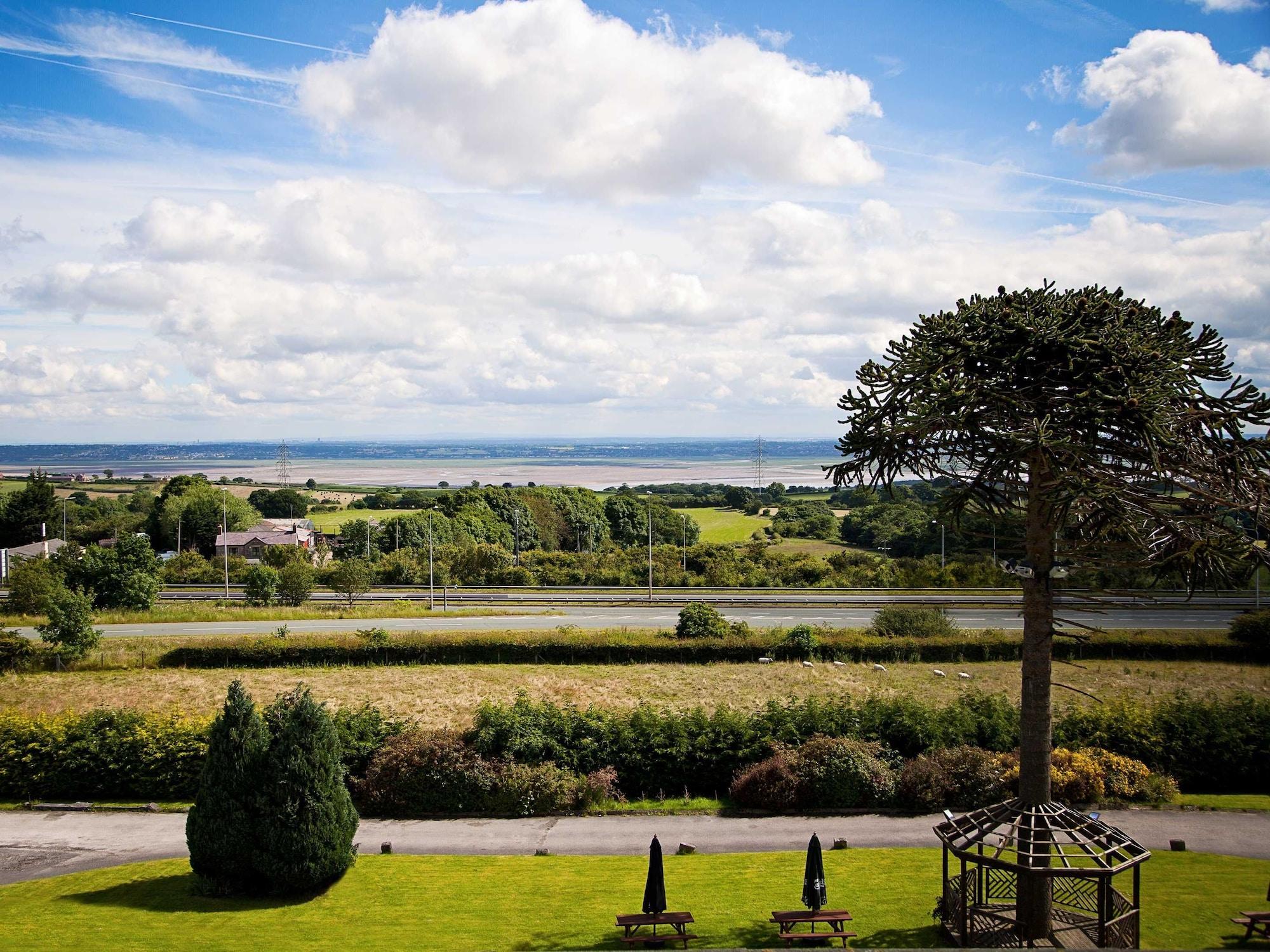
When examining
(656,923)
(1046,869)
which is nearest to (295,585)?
(656,923)

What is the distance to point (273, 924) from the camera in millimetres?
14992

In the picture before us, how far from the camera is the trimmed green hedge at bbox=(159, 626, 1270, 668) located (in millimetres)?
36031

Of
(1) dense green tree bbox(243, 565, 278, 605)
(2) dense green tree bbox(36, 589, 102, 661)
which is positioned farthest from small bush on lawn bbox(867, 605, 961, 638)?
(1) dense green tree bbox(243, 565, 278, 605)

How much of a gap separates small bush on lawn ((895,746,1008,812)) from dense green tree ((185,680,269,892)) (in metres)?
14.2

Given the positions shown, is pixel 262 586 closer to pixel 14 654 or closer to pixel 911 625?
pixel 14 654

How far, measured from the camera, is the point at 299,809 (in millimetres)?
16328

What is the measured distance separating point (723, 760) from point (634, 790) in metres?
2.42

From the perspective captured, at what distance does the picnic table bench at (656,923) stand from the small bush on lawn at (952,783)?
901cm

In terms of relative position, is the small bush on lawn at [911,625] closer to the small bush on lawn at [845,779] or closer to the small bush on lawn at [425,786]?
the small bush on lawn at [845,779]

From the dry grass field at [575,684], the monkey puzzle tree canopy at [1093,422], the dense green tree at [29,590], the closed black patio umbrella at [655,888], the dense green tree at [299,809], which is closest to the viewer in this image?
the monkey puzzle tree canopy at [1093,422]

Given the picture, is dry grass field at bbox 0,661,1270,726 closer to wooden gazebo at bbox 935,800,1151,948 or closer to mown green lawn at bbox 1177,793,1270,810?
mown green lawn at bbox 1177,793,1270,810

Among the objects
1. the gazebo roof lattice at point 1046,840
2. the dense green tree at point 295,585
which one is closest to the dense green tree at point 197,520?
the dense green tree at point 295,585

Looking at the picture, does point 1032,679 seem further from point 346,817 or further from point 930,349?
point 346,817

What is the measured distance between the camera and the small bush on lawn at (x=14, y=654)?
3438 centimetres
